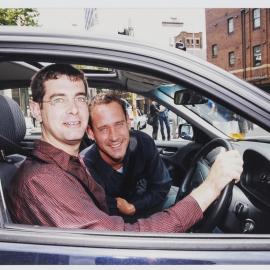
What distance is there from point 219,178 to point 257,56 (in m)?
30.3

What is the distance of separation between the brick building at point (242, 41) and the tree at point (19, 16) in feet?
55.9

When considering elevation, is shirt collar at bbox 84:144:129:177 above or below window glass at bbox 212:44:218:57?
below

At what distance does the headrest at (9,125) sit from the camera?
2.00 metres

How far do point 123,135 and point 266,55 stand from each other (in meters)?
28.6

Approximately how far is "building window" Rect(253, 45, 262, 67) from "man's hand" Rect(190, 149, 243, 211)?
2988 centimetres

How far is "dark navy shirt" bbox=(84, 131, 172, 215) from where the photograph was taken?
2652 millimetres

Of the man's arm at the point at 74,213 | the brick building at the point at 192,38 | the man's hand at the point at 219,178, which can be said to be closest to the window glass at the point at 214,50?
the brick building at the point at 192,38

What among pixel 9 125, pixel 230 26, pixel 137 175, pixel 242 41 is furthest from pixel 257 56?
pixel 9 125

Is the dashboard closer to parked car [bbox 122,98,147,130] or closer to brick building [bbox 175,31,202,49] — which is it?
parked car [bbox 122,98,147,130]

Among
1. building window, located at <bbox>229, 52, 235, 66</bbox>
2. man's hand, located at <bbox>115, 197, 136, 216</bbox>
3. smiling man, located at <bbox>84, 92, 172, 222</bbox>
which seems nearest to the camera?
man's hand, located at <bbox>115, 197, 136, 216</bbox>

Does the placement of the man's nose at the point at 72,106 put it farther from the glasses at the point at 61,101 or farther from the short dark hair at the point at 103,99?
the short dark hair at the point at 103,99

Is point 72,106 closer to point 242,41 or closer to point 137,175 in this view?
point 137,175

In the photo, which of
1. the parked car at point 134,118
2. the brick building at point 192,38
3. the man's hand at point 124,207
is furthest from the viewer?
the brick building at point 192,38

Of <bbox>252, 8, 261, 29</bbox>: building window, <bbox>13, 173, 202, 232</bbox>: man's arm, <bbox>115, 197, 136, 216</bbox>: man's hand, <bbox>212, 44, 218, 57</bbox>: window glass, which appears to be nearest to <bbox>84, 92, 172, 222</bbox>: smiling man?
<bbox>115, 197, 136, 216</bbox>: man's hand
